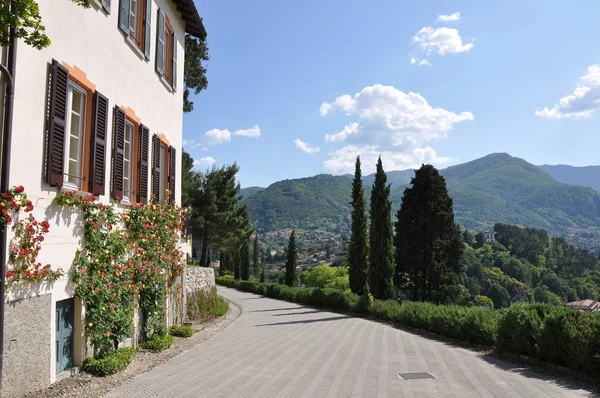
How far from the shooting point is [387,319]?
1908 cm

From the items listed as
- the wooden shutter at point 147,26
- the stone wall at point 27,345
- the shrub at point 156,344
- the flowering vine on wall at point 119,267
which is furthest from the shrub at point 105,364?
the wooden shutter at point 147,26

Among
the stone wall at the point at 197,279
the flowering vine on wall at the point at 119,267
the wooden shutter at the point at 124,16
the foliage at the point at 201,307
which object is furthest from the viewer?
the stone wall at the point at 197,279

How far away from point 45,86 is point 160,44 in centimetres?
633

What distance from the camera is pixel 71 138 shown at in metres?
7.82

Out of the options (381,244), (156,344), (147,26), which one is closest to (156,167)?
(147,26)

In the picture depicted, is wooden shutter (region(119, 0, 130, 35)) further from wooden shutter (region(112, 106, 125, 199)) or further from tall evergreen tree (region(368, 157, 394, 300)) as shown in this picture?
tall evergreen tree (region(368, 157, 394, 300))

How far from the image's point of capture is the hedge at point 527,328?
8194mm

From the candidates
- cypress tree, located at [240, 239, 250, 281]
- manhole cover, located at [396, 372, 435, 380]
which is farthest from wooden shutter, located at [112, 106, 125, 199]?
cypress tree, located at [240, 239, 250, 281]

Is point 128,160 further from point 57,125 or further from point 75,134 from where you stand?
point 57,125

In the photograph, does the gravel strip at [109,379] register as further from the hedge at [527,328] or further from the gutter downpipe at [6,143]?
the hedge at [527,328]

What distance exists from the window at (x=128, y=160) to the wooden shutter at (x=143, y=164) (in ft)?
0.89

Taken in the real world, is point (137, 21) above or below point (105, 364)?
above

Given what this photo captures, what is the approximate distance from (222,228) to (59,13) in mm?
32028

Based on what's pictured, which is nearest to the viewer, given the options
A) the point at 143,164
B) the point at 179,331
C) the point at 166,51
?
the point at 143,164
